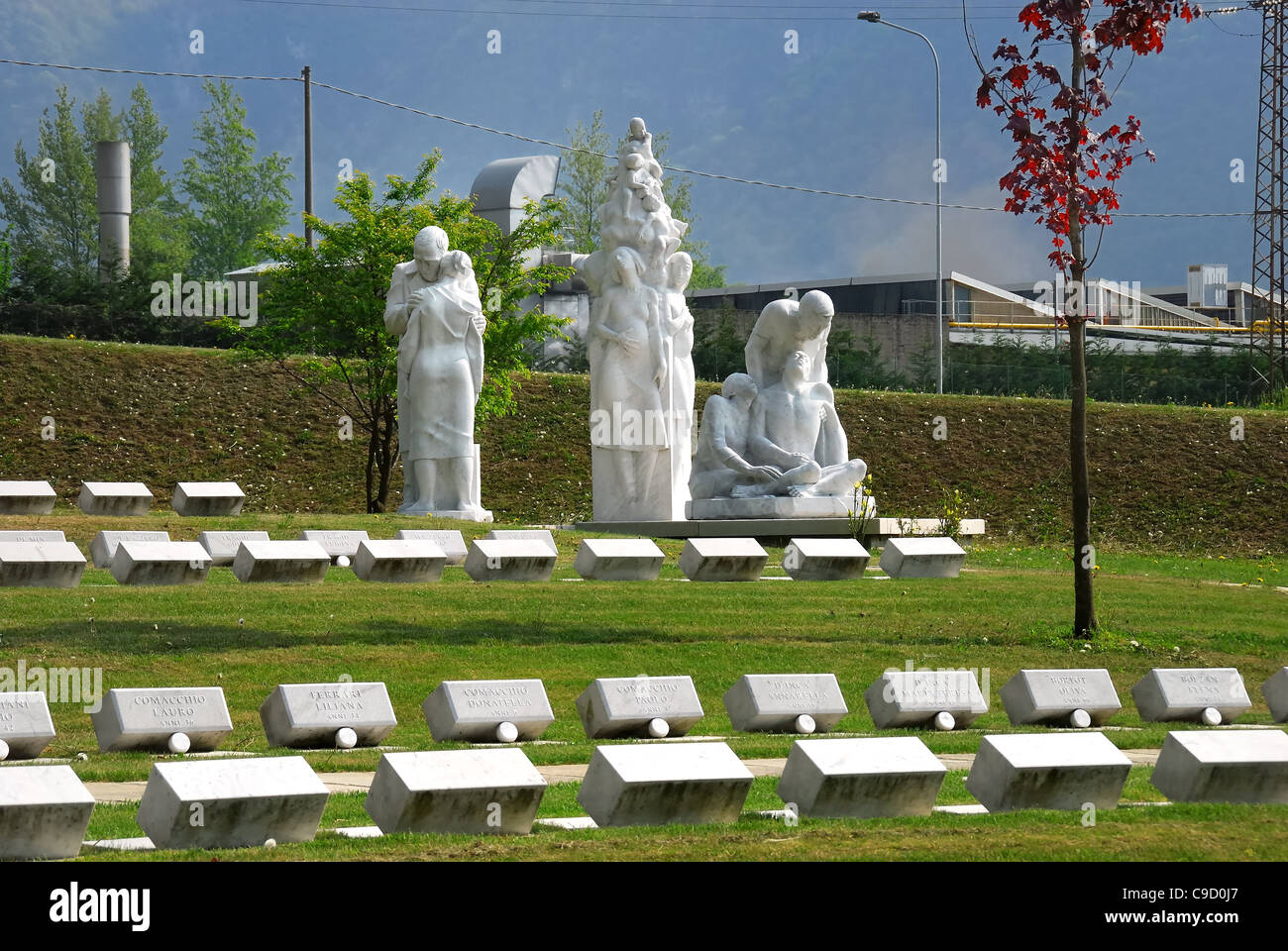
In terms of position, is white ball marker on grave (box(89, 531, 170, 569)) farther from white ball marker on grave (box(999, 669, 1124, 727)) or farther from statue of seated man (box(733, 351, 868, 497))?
white ball marker on grave (box(999, 669, 1124, 727))

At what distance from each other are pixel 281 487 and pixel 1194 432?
58.7 ft

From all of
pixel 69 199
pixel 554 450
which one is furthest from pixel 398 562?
pixel 69 199

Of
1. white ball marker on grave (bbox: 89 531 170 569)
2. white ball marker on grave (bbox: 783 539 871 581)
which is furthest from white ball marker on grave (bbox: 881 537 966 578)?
white ball marker on grave (bbox: 89 531 170 569)

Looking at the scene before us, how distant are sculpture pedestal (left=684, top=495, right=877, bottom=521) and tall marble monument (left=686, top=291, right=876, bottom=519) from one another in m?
0.01

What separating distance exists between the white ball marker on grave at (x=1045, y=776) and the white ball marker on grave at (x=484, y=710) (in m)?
2.90

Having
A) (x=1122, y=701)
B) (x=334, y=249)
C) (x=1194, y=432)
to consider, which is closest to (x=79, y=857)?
(x=1122, y=701)

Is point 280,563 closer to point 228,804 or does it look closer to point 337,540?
point 337,540

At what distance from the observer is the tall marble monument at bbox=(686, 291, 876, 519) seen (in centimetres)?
2141

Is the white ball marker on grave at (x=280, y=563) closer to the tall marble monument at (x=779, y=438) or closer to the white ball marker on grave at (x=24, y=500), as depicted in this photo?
the white ball marker on grave at (x=24, y=500)

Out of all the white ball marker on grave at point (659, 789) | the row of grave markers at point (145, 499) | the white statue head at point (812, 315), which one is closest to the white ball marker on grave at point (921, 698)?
the white ball marker on grave at point (659, 789)

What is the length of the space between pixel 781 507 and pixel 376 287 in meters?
7.84

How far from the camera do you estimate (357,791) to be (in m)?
8.48

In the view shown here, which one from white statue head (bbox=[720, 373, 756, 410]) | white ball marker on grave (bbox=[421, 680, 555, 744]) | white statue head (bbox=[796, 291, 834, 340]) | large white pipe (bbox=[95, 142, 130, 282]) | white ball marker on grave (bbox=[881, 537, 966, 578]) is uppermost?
large white pipe (bbox=[95, 142, 130, 282])

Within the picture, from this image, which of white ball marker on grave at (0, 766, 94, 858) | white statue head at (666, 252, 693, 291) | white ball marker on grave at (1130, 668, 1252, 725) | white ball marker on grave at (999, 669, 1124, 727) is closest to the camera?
white ball marker on grave at (0, 766, 94, 858)
